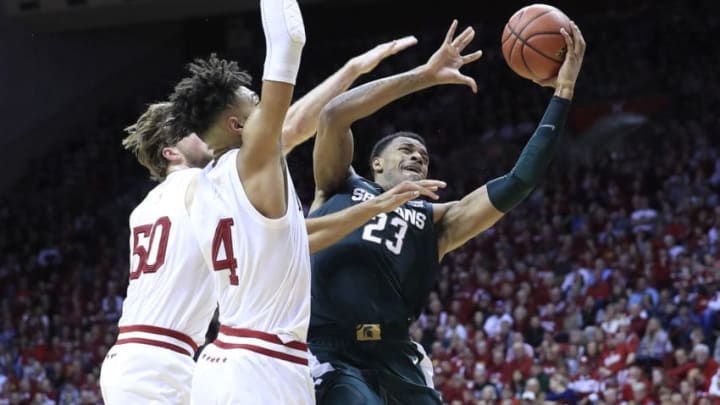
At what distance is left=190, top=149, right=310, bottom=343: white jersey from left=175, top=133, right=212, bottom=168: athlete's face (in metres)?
0.92

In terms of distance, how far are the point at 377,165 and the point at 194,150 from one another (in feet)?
3.33

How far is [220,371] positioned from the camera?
3.51 m

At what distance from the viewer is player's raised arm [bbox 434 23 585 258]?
15.1ft

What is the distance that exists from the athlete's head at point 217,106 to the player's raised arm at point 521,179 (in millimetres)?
1381

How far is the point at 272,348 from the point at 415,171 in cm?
179

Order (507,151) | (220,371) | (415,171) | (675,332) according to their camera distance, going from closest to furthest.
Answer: (220,371), (415,171), (675,332), (507,151)

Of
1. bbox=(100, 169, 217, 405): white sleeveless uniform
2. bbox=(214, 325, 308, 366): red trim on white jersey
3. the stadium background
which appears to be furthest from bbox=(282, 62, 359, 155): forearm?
the stadium background

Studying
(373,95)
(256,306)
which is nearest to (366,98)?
(373,95)

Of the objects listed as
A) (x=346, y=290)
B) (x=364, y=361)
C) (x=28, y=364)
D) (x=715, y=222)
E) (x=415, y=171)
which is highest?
(x=415, y=171)

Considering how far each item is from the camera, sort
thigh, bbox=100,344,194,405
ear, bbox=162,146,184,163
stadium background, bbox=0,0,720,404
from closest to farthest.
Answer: thigh, bbox=100,344,194,405
ear, bbox=162,146,184,163
stadium background, bbox=0,0,720,404

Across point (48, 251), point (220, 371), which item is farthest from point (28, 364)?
point (220, 371)

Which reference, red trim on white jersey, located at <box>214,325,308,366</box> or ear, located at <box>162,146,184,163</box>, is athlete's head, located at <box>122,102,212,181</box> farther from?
red trim on white jersey, located at <box>214,325,308,366</box>

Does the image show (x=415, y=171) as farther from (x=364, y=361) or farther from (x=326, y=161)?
(x=364, y=361)

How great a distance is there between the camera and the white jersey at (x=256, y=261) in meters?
3.51
